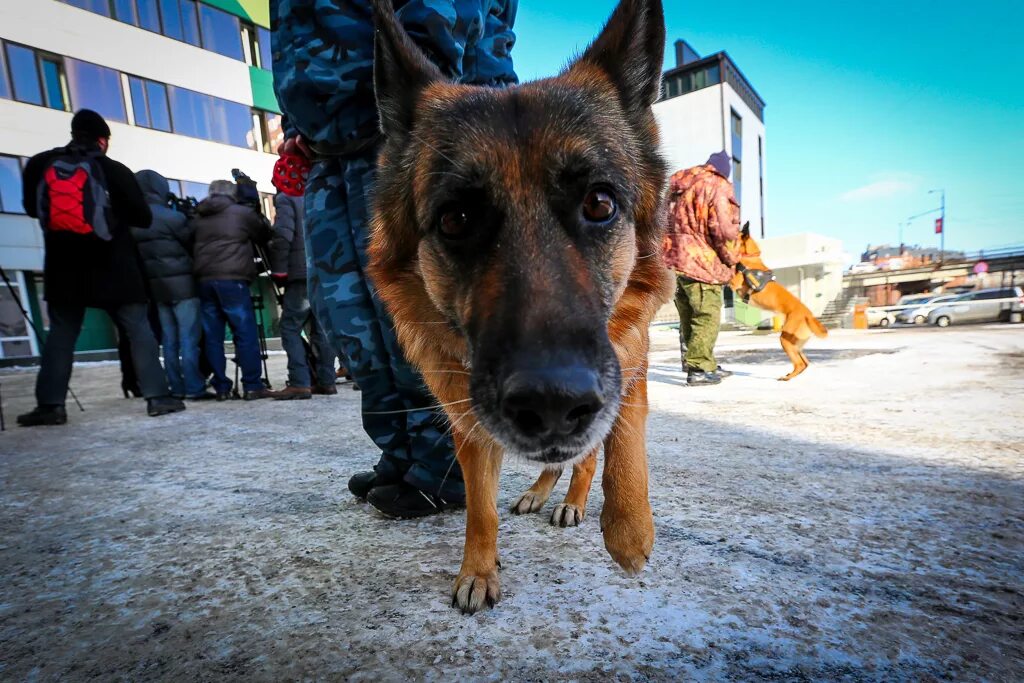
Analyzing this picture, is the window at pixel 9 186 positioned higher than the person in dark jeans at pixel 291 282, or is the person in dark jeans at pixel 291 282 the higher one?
the window at pixel 9 186

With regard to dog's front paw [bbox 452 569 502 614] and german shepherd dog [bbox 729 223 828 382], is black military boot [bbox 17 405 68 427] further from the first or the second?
german shepherd dog [bbox 729 223 828 382]

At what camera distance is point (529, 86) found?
184 centimetres

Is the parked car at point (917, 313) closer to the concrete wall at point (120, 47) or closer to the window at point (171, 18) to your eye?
the concrete wall at point (120, 47)

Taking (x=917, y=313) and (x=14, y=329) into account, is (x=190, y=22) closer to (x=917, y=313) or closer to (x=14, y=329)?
(x=14, y=329)

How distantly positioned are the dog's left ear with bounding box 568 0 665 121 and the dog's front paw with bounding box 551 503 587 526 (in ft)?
5.41

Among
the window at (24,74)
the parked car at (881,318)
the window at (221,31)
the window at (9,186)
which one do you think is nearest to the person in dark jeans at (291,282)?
the window at (9,186)

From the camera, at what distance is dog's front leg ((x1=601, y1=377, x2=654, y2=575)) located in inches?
59.2

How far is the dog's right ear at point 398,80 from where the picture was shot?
1.84m

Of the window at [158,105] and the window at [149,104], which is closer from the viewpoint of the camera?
the window at [149,104]

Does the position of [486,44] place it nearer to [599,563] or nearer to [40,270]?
[599,563]

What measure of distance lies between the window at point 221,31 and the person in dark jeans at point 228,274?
19857 millimetres

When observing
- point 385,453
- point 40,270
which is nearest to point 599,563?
point 385,453

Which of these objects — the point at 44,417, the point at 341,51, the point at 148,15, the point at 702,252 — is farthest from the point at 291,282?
the point at 148,15

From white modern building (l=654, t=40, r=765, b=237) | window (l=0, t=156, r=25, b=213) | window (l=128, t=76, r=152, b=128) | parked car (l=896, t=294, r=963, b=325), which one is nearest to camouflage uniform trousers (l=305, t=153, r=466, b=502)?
window (l=0, t=156, r=25, b=213)
